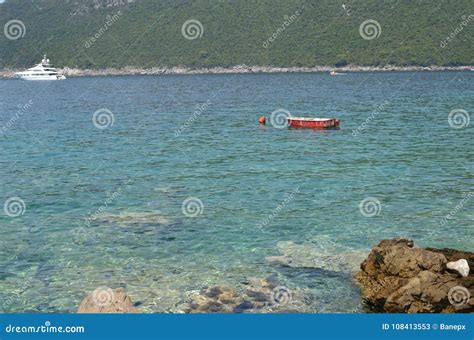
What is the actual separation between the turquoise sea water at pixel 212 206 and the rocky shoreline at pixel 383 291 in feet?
1.80

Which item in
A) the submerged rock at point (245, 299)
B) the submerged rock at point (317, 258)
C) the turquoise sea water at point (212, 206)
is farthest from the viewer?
the submerged rock at point (317, 258)

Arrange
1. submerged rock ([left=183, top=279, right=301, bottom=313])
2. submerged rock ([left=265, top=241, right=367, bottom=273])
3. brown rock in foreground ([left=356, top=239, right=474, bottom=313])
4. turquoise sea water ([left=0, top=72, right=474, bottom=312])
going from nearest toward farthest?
brown rock in foreground ([left=356, top=239, right=474, bottom=313]), submerged rock ([left=183, top=279, right=301, bottom=313]), turquoise sea water ([left=0, top=72, right=474, bottom=312]), submerged rock ([left=265, top=241, right=367, bottom=273])

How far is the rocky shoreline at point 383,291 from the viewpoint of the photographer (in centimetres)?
1593

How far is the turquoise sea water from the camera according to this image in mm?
20109

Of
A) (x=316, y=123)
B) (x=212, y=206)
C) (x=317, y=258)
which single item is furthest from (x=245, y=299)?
(x=316, y=123)

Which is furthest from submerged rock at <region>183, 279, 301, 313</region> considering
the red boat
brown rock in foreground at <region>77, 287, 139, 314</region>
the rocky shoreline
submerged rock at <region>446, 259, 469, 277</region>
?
the red boat

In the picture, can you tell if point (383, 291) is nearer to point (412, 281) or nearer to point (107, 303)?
point (412, 281)

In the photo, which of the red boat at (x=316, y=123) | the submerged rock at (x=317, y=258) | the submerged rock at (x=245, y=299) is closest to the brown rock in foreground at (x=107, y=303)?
the submerged rock at (x=245, y=299)

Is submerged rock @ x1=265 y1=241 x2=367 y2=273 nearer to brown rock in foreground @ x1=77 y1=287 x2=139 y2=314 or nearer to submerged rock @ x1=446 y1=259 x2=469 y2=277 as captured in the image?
submerged rock @ x1=446 y1=259 x2=469 y2=277

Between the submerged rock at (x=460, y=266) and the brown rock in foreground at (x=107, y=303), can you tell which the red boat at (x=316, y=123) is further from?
the brown rock in foreground at (x=107, y=303)

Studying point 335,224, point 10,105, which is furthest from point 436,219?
point 10,105

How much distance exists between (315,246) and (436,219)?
24.4 ft

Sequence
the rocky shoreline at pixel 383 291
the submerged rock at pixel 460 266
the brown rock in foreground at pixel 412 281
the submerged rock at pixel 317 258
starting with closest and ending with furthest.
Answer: the rocky shoreline at pixel 383 291
the brown rock in foreground at pixel 412 281
the submerged rock at pixel 460 266
the submerged rock at pixel 317 258

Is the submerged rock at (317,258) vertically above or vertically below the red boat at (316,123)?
below
